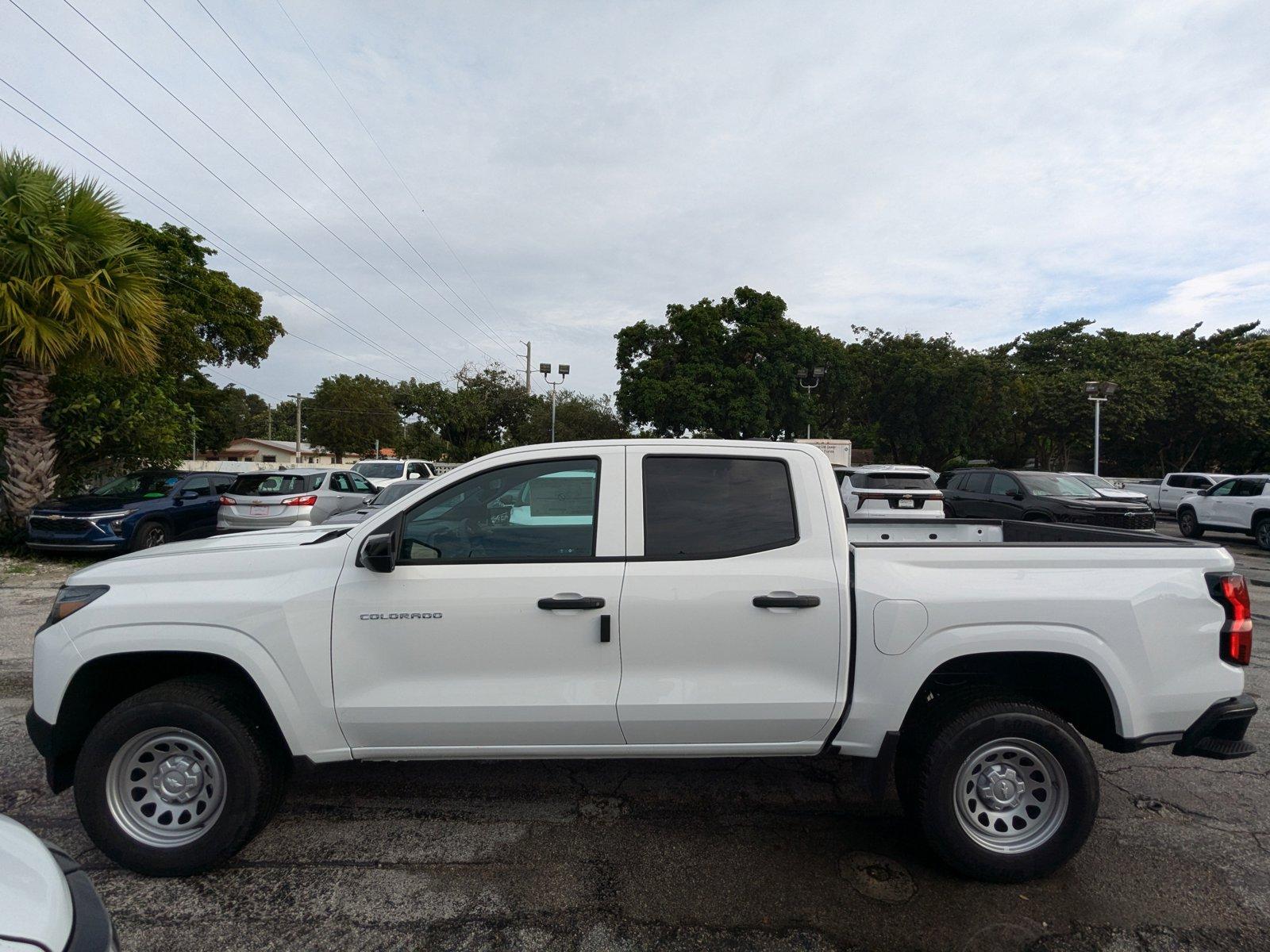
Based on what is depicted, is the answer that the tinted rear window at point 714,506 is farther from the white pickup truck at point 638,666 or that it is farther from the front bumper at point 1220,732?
the front bumper at point 1220,732

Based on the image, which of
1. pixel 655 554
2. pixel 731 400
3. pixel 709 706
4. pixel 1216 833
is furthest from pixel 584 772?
pixel 731 400

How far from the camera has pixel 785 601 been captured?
2.98 m

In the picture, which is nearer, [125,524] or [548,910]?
[548,910]

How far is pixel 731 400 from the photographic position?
118 feet

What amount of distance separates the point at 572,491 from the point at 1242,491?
18.7 meters

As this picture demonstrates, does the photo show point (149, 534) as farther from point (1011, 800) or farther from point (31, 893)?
point (1011, 800)

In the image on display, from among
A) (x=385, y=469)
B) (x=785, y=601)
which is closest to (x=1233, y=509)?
(x=785, y=601)

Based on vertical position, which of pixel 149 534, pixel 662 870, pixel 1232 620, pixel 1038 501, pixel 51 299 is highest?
pixel 51 299

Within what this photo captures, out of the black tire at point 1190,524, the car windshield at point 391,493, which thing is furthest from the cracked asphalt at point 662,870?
the black tire at point 1190,524

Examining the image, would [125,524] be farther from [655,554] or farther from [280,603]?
[655,554]

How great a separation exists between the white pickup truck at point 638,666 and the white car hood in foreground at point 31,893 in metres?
1.12

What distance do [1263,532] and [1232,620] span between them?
1607cm

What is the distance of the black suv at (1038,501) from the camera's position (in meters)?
13.2

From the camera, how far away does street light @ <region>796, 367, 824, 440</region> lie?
29.1 metres
